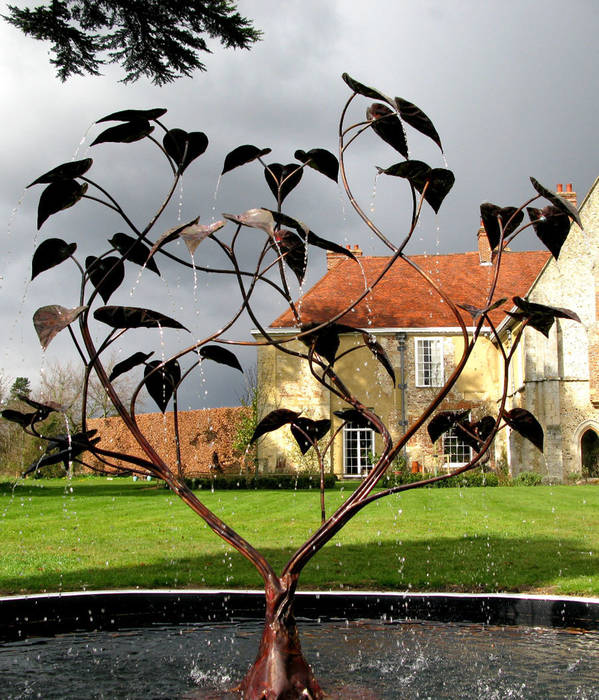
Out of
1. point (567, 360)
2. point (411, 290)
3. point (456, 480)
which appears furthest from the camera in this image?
point (411, 290)

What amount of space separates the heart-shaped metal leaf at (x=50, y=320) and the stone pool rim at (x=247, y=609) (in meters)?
2.65

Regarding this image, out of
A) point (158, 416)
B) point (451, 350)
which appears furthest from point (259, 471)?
point (158, 416)

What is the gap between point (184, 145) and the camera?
3.31 m

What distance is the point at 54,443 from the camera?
357 centimetres

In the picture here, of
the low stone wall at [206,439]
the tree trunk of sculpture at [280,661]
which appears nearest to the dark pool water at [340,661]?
the tree trunk of sculpture at [280,661]

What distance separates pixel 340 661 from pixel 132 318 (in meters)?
2.16

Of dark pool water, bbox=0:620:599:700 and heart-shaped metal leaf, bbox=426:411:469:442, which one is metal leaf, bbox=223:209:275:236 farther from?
dark pool water, bbox=0:620:599:700

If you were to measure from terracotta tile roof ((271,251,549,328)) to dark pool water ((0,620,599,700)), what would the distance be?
20174 millimetres

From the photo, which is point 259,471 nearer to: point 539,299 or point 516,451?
point 516,451

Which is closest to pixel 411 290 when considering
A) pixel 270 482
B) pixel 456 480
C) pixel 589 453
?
pixel 456 480

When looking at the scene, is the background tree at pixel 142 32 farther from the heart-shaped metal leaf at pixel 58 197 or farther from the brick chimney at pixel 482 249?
the brick chimney at pixel 482 249

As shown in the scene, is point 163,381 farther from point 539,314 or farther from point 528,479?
point 528,479

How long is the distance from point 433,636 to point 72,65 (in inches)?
366

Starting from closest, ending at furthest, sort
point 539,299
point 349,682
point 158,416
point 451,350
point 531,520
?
point 349,682, point 531,520, point 539,299, point 451,350, point 158,416
